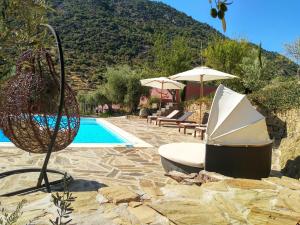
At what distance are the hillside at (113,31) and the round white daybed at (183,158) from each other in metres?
22.6

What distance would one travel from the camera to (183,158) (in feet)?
18.4

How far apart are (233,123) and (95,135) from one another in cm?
855

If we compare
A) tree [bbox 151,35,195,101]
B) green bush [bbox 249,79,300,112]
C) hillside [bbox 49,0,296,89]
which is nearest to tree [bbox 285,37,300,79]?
hillside [bbox 49,0,296,89]

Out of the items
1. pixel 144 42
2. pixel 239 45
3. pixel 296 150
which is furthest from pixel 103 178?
pixel 144 42

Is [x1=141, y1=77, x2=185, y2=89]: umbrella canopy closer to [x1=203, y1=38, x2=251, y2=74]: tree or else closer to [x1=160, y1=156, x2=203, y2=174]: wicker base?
[x1=203, y1=38, x2=251, y2=74]: tree

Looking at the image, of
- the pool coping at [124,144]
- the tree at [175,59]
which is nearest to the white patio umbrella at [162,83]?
the pool coping at [124,144]

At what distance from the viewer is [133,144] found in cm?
918

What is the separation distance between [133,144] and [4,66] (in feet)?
22.8

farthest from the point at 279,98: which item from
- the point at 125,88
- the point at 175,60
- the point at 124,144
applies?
the point at 175,60

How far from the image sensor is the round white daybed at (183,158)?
5.45 metres

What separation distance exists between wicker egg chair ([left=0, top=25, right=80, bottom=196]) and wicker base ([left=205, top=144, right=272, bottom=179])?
6.88ft

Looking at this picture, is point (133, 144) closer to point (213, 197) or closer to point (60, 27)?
point (213, 197)

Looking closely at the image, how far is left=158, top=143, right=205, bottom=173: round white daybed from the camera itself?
545 cm

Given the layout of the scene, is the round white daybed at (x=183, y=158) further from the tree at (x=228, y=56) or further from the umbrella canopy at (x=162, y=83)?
the tree at (x=228, y=56)
